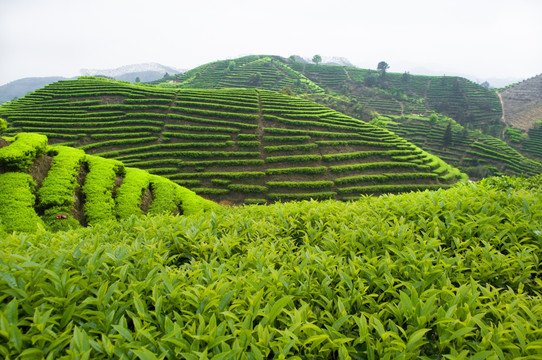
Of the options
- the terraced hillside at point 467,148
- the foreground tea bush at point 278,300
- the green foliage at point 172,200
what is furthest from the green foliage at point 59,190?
the terraced hillside at point 467,148

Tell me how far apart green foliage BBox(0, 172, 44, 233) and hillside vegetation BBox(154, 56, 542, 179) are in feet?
175

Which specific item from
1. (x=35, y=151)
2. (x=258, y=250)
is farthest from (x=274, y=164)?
(x=258, y=250)

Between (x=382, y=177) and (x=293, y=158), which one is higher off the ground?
(x=293, y=158)

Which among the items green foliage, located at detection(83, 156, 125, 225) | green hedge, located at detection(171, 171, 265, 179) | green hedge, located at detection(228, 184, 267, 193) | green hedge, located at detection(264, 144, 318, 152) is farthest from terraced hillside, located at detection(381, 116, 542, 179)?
green foliage, located at detection(83, 156, 125, 225)

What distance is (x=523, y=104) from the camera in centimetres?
7719

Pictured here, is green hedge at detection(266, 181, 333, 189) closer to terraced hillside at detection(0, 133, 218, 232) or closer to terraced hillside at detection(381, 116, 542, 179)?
terraced hillside at detection(0, 133, 218, 232)

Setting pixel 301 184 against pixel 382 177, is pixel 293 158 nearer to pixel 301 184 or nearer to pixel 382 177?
pixel 301 184

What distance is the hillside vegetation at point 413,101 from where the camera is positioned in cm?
5041

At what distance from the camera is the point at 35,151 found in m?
11.4

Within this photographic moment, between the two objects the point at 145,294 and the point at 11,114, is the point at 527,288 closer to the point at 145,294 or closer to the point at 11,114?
the point at 145,294

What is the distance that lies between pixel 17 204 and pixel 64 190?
160 centimetres

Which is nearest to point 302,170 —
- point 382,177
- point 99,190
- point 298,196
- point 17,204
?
point 298,196

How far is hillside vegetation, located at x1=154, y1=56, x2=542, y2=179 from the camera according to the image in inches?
1984

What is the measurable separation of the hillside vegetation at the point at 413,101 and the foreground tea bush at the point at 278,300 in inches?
2121
